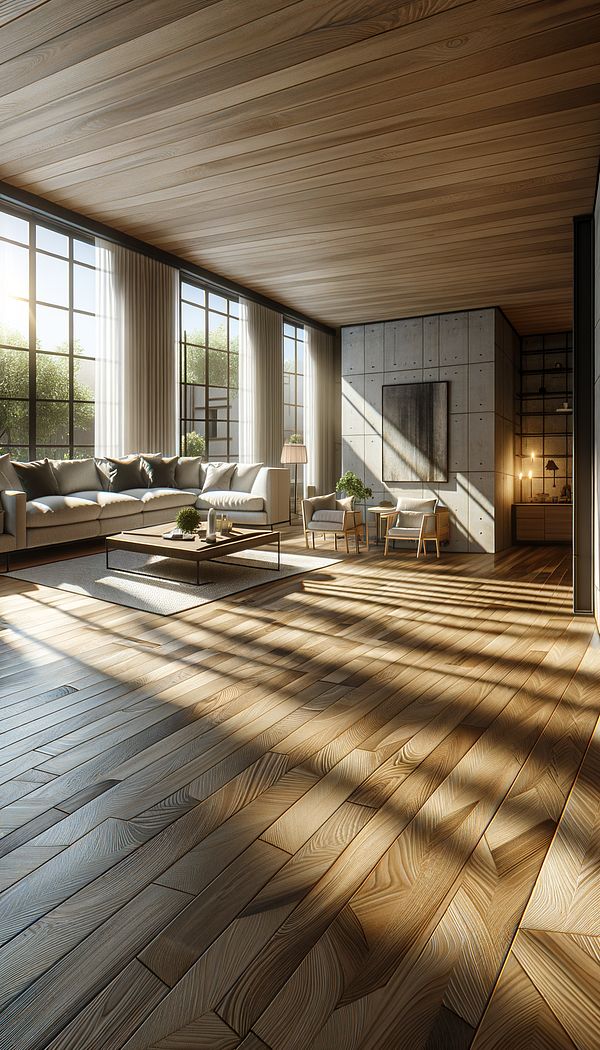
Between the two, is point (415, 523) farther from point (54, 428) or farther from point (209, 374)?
point (54, 428)

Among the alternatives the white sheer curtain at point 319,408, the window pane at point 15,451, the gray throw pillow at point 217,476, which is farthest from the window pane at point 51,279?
the white sheer curtain at point 319,408

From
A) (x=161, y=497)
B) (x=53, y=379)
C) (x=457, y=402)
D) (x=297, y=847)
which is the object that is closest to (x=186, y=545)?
(x=161, y=497)

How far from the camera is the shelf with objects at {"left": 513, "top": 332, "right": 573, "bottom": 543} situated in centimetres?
1047

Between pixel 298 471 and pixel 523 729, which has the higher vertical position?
pixel 298 471

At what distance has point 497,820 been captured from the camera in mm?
1870

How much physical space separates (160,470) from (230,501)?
0.89 metres

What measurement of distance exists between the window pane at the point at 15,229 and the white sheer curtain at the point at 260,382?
10.8 feet

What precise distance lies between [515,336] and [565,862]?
9.87 metres

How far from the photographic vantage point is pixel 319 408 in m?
10.7

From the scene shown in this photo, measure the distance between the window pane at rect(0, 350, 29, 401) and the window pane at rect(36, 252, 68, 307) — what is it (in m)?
5.57

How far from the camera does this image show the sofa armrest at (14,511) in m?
5.39

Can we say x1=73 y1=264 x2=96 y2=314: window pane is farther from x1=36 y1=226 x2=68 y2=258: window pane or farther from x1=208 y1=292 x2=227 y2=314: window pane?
x1=208 y1=292 x2=227 y2=314: window pane

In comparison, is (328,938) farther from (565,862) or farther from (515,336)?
(515,336)

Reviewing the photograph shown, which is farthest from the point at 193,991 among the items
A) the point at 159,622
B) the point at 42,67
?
the point at 42,67
